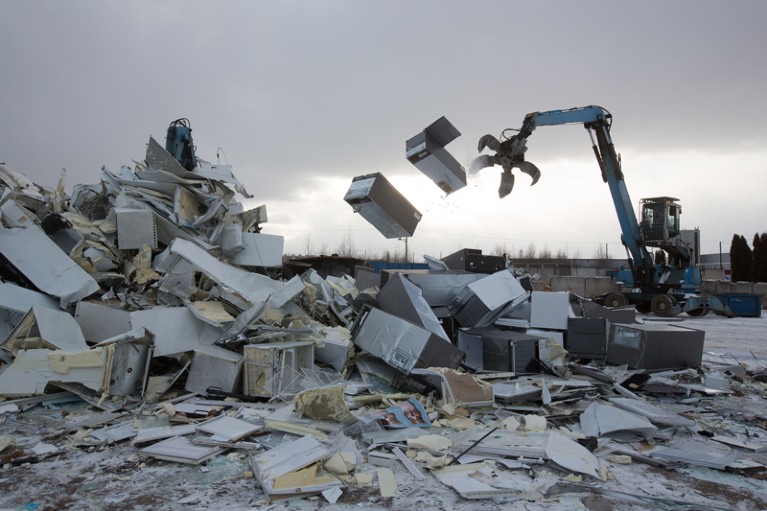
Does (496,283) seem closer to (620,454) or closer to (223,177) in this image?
(620,454)

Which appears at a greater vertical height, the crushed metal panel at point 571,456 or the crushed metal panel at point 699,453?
the crushed metal panel at point 571,456

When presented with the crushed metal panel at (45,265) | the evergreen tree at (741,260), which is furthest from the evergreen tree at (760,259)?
the crushed metal panel at (45,265)

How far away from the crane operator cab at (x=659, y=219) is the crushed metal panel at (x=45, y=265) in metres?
12.9

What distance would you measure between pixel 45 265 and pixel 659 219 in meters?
13.5

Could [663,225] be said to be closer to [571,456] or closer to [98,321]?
[571,456]

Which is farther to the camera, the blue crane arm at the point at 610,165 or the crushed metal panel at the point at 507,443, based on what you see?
the blue crane arm at the point at 610,165

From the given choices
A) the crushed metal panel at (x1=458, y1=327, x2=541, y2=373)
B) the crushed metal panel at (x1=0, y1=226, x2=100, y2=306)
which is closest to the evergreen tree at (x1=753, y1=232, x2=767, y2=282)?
the crushed metal panel at (x1=458, y1=327, x2=541, y2=373)

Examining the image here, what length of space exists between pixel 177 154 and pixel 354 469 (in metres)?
7.49

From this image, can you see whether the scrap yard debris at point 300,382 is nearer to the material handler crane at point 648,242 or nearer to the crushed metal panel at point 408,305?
the crushed metal panel at point 408,305

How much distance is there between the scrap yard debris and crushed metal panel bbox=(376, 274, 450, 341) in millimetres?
23

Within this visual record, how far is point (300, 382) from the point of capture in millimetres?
5211

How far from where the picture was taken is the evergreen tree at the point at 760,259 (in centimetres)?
2602

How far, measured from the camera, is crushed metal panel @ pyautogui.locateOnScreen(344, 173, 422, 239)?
6.82 meters

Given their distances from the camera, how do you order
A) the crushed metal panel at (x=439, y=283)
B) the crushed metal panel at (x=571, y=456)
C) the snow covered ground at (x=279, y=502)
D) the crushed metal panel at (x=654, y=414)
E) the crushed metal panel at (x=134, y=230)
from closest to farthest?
the snow covered ground at (x=279, y=502), the crushed metal panel at (x=571, y=456), the crushed metal panel at (x=654, y=414), the crushed metal panel at (x=439, y=283), the crushed metal panel at (x=134, y=230)
